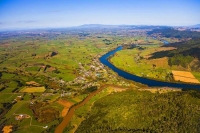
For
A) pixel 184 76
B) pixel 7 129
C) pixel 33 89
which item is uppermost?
pixel 184 76

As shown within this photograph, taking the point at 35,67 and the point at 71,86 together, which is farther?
the point at 35,67

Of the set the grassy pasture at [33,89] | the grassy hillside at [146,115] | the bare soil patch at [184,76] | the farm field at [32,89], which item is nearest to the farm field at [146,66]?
the bare soil patch at [184,76]

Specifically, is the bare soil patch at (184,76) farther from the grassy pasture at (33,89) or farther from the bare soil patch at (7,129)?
the bare soil patch at (7,129)

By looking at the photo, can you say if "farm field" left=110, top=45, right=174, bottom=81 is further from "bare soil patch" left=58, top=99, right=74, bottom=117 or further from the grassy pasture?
the grassy pasture

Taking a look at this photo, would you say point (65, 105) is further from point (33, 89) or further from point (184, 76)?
point (184, 76)

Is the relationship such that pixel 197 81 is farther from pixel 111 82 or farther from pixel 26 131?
pixel 26 131

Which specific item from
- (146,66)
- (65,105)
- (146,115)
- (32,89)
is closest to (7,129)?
(65,105)

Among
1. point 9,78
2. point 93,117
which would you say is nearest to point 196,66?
point 93,117
